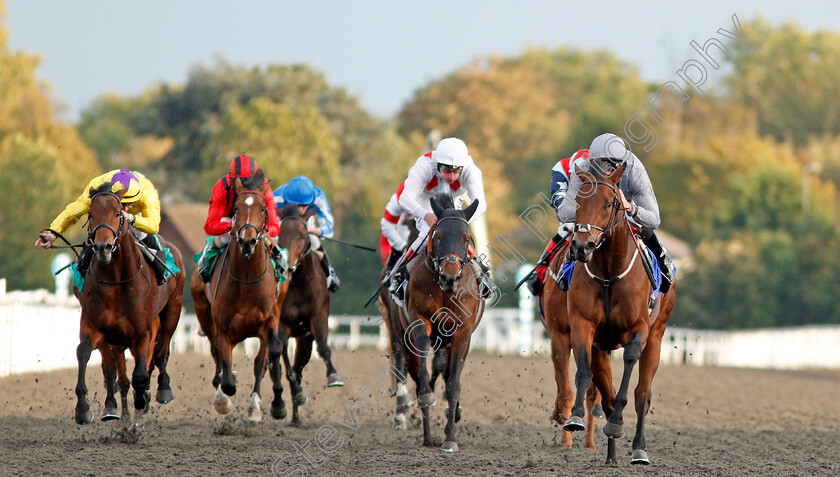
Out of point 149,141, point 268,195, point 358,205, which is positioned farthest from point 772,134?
point 268,195

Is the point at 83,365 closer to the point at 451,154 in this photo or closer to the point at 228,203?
the point at 228,203

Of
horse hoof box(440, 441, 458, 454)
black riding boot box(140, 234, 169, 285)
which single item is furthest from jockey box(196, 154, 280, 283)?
horse hoof box(440, 441, 458, 454)

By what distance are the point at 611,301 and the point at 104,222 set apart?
3.63 meters

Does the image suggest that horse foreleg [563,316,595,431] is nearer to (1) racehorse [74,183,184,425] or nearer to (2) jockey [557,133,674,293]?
(2) jockey [557,133,674,293]

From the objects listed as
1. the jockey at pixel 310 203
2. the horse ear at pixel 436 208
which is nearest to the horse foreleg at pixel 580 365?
the horse ear at pixel 436 208

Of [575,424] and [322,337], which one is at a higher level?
[322,337]

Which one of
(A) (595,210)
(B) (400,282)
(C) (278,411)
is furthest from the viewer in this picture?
(C) (278,411)

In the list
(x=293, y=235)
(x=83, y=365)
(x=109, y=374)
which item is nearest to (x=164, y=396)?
(x=109, y=374)

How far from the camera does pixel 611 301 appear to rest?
7.80 metres

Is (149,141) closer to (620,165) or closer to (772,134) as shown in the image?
(772,134)

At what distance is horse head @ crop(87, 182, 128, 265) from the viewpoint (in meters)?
8.13

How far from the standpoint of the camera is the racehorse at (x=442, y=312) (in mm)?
8469

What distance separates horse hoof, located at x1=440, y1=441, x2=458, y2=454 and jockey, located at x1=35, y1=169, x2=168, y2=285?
2657mm

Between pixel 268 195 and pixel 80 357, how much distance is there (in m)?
2.10
